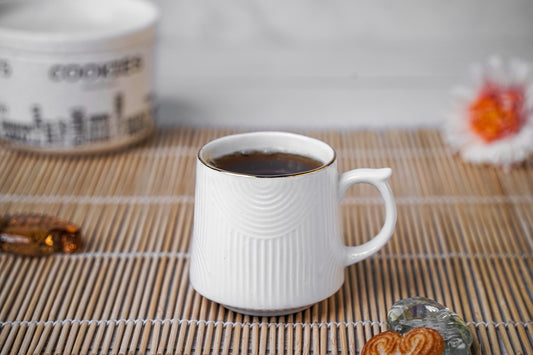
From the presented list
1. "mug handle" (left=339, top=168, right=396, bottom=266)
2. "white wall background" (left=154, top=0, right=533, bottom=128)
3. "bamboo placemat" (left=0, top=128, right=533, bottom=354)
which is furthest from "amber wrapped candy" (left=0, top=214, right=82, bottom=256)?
"white wall background" (left=154, top=0, right=533, bottom=128)

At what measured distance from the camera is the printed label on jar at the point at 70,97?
0.74 meters

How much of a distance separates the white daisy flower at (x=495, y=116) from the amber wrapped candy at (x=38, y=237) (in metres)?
0.47

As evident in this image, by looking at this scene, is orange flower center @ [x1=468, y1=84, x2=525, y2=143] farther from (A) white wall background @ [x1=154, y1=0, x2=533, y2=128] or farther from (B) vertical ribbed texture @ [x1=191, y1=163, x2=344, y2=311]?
(B) vertical ribbed texture @ [x1=191, y1=163, x2=344, y2=311]

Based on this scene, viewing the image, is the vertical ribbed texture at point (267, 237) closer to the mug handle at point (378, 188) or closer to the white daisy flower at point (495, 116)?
the mug handle at point (378, 188)

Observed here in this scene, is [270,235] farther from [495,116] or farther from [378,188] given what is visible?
[495,116]

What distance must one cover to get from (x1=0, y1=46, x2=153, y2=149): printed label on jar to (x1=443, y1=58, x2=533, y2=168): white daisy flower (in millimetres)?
397

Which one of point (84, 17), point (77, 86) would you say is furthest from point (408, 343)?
point (84, 17)

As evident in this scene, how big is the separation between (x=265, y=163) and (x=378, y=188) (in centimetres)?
9

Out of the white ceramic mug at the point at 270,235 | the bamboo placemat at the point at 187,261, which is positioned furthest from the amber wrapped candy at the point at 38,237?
the white ceramic mug at the point at 270,235

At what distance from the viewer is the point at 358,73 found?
112 cm

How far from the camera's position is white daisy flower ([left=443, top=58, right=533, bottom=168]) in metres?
0.77

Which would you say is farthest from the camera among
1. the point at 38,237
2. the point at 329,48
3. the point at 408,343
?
the point at 329,48

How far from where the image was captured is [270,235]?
18.4 inches

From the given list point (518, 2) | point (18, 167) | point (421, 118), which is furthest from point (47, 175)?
point (518, 2)
